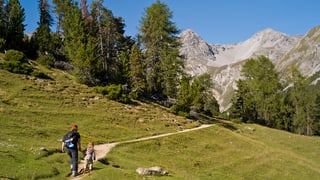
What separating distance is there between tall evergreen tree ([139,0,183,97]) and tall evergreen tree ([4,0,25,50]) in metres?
28.3

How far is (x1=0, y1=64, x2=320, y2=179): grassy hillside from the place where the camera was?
87.6ft

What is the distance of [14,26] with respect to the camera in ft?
253

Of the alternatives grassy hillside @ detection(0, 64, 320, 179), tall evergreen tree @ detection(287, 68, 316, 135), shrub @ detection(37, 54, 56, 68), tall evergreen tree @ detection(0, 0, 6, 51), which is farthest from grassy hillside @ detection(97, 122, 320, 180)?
tall evergreen tree @ detection(0, 0, 6, 51)

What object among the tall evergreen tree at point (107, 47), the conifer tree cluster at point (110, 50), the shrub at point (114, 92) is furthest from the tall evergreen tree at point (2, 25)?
the shrub at point (114, 92)

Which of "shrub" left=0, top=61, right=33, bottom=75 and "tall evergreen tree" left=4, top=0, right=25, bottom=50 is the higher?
"tall evergreen tree" left=4, top=0, right=25, bottom=50

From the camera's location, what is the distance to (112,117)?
2057 inches

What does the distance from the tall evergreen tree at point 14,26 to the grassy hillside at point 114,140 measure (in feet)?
57.3

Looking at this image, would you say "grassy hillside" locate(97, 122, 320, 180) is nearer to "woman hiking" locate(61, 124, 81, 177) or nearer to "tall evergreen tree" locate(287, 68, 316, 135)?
"woman hiking" locate(61, 124, 81, 177)

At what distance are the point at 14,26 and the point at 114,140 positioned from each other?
48649 mm

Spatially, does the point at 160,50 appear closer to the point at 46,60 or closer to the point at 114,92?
the point at 114,92

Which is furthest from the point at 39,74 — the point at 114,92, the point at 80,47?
the point at 114,92

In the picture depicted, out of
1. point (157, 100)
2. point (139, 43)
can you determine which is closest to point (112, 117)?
point (157, 100)

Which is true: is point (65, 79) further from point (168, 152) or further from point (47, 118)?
point (168, 152)

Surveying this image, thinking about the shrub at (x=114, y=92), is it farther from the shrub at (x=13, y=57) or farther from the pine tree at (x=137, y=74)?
the shrub at (x=13, y=57)
